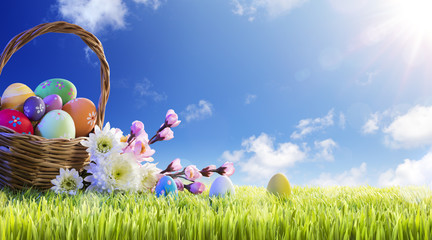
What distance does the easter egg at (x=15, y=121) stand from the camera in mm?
2203

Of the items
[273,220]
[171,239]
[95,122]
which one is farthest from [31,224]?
[95,122]

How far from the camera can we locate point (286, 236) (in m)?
1.03

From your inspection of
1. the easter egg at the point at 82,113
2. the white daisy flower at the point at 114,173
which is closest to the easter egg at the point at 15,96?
the easter egg at the point at 82,113

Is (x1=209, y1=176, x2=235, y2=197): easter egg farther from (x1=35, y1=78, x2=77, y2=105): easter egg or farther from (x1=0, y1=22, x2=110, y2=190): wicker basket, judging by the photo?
(x1=35, y1=78, x2=77, y2=105): easter egg

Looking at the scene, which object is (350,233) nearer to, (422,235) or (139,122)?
(422,235)

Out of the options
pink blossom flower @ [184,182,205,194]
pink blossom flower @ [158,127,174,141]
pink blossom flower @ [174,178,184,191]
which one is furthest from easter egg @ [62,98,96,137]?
pink blossom flower @ [184,182,205,194]

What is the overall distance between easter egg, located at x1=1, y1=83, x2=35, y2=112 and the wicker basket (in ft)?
1.26

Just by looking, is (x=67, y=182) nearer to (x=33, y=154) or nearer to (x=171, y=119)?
(x=33, y=154)

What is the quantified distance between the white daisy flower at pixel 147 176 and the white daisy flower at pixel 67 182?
416 millimetres

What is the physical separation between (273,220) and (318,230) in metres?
0.16

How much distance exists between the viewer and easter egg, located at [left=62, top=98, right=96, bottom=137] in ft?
7.86

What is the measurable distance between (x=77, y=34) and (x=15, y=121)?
29.2 inches

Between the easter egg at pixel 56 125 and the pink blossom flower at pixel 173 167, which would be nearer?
the easter egg at pixel 56 125

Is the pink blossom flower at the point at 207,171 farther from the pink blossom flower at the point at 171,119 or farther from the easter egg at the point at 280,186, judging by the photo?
the easter egg at the point at 280,186
